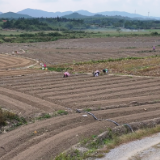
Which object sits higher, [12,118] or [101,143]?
[12,118]

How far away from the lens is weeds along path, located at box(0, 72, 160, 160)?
11.4 metres

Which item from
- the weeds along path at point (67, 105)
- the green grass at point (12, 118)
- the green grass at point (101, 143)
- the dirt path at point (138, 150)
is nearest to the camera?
the green grass at point (101, 143)

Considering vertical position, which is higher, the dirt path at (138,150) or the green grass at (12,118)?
the green grass at (12,118)

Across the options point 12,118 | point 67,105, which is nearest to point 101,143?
point 12,118

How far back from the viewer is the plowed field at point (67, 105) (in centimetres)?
1145

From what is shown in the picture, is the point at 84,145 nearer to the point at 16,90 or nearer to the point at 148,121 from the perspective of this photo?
the point at 148,121

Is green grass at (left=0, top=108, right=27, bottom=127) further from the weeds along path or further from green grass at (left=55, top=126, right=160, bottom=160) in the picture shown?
green grass at (left=55, top=126, right=160, bottom=160)

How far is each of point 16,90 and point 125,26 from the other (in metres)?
157

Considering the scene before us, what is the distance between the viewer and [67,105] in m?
16.6

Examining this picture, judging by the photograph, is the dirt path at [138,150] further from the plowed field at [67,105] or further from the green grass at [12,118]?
the green grass at [12,118]

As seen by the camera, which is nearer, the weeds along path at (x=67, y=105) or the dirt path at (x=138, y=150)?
the dirt path at (x=138, y=150)

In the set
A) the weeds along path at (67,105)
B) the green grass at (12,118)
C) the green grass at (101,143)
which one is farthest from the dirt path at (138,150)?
the green grass at (12,118)

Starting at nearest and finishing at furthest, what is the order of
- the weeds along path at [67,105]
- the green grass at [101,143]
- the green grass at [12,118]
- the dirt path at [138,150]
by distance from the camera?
the green grass at [101,143]
the dirt path at [138,150]
the weeds along path at [67,105]
the green grass at [12,118]

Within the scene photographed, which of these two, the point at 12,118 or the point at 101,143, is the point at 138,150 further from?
the point at 12,118
